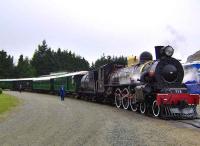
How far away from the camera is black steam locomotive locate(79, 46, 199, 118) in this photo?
21047mm

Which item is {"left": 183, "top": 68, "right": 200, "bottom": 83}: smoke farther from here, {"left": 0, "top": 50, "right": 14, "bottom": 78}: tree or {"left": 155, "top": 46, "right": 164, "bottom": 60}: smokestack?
{"left": 0, "top": 50, "right": 14, "bottom": 78}: tree

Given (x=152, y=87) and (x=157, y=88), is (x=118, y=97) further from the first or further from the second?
(x=157, y=88)

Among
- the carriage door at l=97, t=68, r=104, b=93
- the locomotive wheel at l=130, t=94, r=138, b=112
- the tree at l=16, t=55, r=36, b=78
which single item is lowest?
the locomotive wheel at l=130, t=94, r=138, b=112

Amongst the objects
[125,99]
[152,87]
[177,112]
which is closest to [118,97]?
[125,99]

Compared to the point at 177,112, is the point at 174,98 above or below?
above

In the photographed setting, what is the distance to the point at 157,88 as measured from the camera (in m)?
22.2

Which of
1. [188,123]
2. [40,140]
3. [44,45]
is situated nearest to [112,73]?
[188,123]

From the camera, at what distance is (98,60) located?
4840 inches

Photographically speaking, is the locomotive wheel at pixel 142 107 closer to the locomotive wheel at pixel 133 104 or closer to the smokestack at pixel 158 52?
the locomotive wheel at pixel 133 104

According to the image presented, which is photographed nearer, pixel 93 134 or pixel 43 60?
pixel 93 134

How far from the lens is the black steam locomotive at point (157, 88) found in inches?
829

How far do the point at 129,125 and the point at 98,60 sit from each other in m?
106

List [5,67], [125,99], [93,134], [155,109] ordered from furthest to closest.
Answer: [5,67] < [125,99] < [155,109] < [93,134]

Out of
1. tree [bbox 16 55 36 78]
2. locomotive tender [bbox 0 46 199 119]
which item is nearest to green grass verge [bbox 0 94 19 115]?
locomotive tender [bbox 0 46 199 119]
